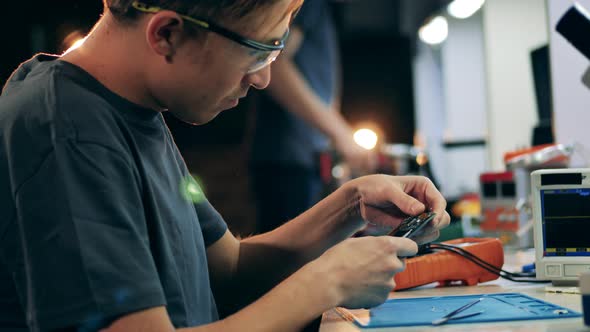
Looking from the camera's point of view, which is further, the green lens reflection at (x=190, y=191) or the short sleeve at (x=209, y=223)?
the short sleeve at (x=209, y=223)

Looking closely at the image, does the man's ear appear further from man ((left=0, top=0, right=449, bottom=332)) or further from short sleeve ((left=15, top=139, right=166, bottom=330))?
short sleeve ((left=15, top=139, right=166, bottom=330))

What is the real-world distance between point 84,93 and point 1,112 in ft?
0.40

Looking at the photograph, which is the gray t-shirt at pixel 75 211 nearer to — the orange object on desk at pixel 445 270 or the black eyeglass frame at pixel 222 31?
the black eyeglass frame at pixel 222 31

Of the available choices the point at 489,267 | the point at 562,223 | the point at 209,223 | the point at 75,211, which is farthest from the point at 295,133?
the point at 75,211

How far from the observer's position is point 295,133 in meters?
2.56

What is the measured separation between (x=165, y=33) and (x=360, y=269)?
472 millimetres

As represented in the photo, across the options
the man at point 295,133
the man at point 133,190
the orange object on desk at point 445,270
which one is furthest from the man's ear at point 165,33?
the man at point 295,133

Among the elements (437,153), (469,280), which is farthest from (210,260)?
(437,153)

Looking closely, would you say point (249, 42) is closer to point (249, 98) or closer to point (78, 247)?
point (78, 247)

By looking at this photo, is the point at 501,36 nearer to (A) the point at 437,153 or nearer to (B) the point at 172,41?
(B) the point at 172,41

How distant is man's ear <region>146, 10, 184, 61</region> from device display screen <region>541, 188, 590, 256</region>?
2.52 feet

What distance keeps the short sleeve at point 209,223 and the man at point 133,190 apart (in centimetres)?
12

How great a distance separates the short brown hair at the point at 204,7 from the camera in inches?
37.3

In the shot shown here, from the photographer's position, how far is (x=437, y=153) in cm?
746
